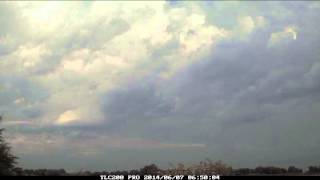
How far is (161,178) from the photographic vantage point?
1476 inches

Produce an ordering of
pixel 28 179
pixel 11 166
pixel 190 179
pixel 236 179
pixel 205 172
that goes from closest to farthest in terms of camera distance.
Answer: pixel 236 179 → pixel 28 179 → pixel 190 179 → pixel 205 172 → pixel 11 166

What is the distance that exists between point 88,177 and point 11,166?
22626 mm

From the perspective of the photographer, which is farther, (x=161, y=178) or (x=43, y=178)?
(x=161, y=178)

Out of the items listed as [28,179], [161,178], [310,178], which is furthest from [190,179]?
[28,179]

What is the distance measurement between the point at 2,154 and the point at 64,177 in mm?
23137

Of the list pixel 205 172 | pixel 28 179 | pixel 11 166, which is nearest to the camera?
pixel 28 179

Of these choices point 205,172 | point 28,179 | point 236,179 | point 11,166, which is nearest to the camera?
point 236,179

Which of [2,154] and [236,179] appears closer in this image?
[236,179]

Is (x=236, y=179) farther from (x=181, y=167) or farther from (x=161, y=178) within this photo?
(x=181, y=167)

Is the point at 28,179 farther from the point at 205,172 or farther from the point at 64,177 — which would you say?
the point at 205,172

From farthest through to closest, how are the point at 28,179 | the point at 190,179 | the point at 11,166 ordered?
the point at 11,166 → the point at 190,179 → the point at 28,179

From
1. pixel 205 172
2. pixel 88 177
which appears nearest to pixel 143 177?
pixel 88 177

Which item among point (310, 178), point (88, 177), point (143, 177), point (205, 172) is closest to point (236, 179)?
point (310, 178)

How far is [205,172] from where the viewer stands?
4941 cm
